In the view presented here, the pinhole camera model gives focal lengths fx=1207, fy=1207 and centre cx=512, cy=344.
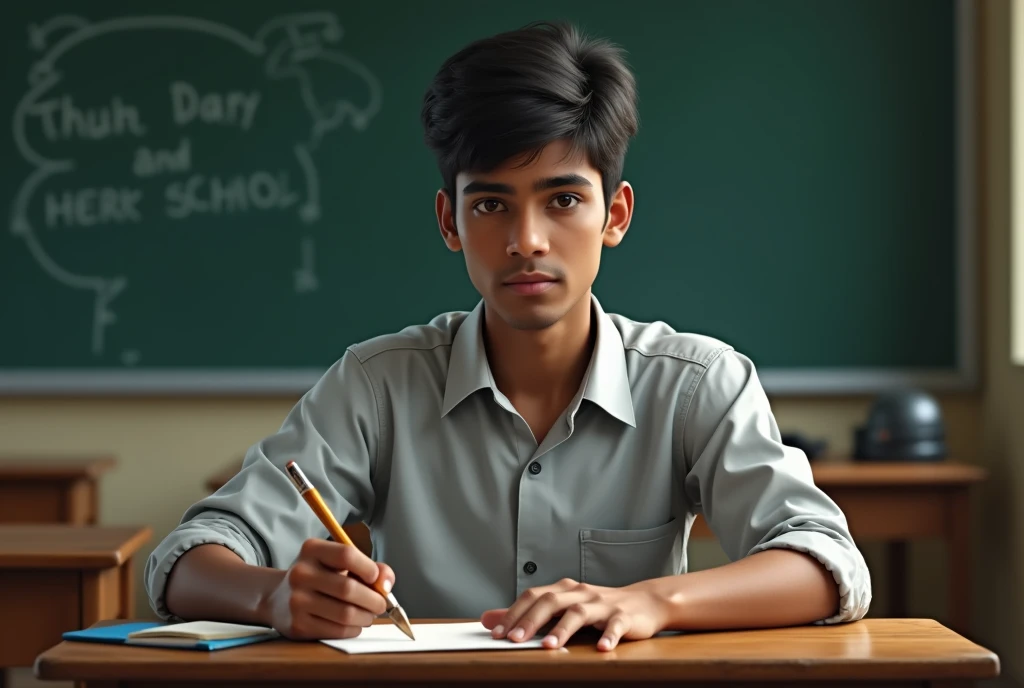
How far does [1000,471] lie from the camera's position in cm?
358

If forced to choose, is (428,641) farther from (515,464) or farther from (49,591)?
(49,591)

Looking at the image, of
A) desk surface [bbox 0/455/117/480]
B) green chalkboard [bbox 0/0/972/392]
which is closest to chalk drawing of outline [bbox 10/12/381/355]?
Answer: green chalkboard [bbox 0/0/972/392]

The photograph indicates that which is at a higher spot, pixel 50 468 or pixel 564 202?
pixel 564 202

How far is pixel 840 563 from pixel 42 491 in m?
2.63

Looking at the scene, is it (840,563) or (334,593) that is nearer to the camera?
(334,593)

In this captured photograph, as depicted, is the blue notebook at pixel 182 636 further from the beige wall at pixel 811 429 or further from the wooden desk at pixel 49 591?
the beige wall at pixel 811 429

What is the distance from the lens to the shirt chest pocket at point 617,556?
1.53 meters

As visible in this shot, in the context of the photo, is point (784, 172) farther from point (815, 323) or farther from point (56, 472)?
point (56, 472)

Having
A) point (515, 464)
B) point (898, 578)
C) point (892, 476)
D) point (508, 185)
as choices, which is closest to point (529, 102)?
point (508, 185)

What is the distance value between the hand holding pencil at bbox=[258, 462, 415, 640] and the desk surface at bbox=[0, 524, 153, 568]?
90 centimetres

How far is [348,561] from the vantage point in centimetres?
114

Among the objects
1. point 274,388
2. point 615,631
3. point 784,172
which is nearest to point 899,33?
point 784,172

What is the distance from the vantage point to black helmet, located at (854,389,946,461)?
3.36 meters

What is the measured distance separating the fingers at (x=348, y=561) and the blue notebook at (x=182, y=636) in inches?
3.9
